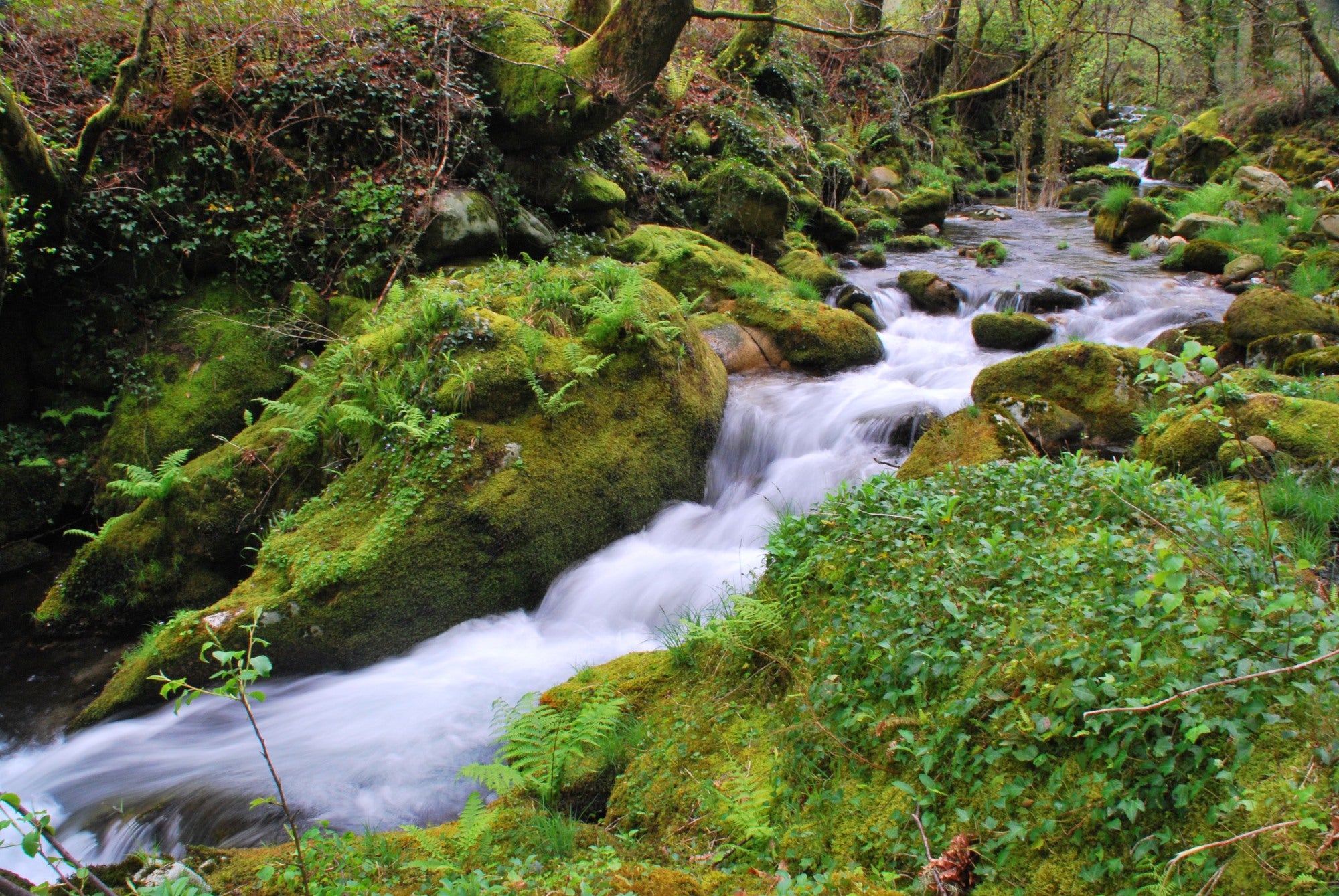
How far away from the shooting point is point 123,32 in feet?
31.9

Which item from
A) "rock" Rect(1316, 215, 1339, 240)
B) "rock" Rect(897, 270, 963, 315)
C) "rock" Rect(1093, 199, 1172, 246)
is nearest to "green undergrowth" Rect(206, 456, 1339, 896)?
"rock" Rect(897, 270, 963, 315)

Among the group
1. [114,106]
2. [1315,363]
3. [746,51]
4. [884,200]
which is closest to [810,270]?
[1315,363]

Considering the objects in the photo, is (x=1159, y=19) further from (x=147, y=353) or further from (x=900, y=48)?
(x=147, y=353)

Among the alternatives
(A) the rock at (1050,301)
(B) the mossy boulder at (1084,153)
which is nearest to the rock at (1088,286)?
(A) the rock at (1050,301)

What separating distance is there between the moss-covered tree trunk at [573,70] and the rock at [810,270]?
→ 4109mm

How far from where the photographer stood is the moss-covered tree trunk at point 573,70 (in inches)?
412

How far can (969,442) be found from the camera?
19.8ft

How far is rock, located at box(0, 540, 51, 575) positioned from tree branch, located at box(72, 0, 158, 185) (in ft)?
13.4

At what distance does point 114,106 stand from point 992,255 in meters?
14.5

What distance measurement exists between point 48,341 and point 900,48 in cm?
2644

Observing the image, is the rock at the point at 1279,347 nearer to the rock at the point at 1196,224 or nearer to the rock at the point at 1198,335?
the rock at the point at 1198,335

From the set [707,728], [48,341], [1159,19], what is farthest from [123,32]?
[1159,19]

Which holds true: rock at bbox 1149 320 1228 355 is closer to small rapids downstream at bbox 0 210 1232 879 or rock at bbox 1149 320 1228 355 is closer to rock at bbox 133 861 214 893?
small rapids downstream at bbox 0 210 1232 879

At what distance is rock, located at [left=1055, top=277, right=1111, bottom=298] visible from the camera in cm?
1239
